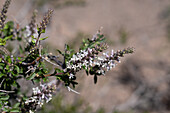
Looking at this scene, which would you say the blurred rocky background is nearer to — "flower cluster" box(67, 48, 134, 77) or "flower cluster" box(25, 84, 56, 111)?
"flower cluster" box(25, 84, 56, 111)

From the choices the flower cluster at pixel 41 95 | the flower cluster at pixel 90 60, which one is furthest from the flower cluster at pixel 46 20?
the flower cluster at pixel 41 95

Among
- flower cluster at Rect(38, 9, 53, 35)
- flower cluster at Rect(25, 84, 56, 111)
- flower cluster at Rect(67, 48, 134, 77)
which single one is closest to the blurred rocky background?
flower cluster at Rect(25, 84, 56, 111)

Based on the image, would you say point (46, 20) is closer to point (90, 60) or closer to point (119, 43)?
point (90, 60)

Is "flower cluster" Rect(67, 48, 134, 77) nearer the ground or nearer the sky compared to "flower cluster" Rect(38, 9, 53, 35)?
nearer the ground

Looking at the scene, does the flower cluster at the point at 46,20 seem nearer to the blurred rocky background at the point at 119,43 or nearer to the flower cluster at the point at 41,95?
the flower cluster at the point at 41,95

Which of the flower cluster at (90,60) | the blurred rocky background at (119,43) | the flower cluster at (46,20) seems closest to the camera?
the flower cluster at (46,20)

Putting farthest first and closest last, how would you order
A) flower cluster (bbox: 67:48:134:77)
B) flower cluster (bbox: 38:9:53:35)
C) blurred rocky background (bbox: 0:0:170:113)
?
blurred rocky background (bbox: 0:0:170:113)
flower cluster (bbox: 67:48:134:77)
flower cluster (bbox: 38:9:53:35)

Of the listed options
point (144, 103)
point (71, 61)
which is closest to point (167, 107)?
point (144, 103)

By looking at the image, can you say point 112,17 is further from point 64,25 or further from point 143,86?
point 143,86

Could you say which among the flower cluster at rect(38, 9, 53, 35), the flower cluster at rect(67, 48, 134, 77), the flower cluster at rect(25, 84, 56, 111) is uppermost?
the flower cluster at rect(38, 9, 53, 35)
